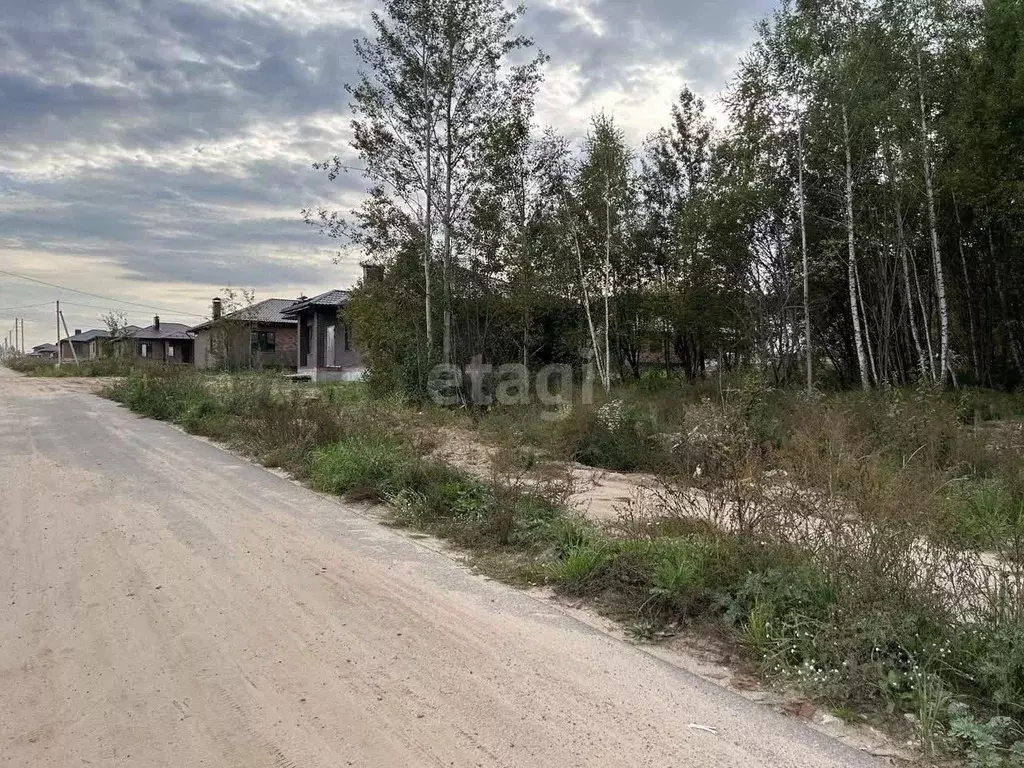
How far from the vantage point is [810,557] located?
Result: 4047 millimetres

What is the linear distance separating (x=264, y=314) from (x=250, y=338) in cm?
888

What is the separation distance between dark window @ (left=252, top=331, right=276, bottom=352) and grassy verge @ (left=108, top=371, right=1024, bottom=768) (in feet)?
118

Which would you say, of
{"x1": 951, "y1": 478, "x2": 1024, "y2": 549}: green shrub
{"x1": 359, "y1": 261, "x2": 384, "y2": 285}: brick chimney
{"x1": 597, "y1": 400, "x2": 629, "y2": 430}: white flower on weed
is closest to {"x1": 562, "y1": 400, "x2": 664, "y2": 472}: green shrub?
{"x1": 597, "y1": 400, "x2": 629, "y2": 430}: white flower on weed

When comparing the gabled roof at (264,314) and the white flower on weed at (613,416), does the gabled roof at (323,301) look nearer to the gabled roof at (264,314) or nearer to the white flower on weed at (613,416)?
the gabled roof at (264,314)

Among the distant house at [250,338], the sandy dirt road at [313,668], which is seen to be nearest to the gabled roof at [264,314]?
the distant house at [250,338]

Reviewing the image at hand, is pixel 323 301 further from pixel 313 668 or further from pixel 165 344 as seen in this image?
pixel 165 344

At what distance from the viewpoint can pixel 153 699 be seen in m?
3.15

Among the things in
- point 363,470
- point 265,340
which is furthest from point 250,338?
point 363,470

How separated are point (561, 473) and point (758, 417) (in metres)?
4.12

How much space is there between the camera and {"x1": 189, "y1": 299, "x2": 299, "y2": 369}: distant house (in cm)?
3441

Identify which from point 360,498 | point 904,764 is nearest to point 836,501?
point 904,764

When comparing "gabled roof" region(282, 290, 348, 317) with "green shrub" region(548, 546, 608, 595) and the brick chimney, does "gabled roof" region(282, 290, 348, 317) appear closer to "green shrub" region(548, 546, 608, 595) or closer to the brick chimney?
the brick chimney

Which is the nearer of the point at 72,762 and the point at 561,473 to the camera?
the point at 72,762

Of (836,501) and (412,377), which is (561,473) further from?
(412,377)
